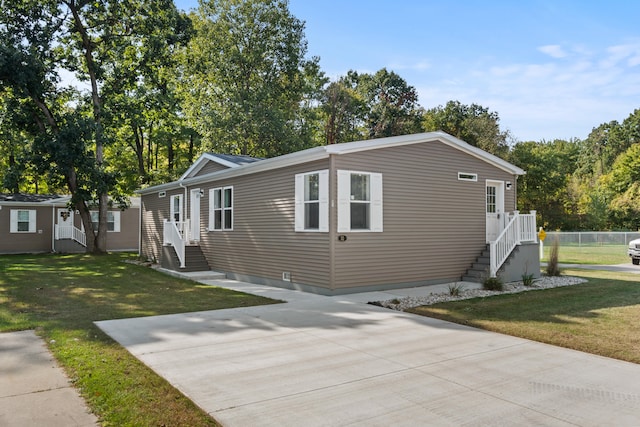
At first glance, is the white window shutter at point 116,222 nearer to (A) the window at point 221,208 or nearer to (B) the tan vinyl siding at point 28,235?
(B) the tan vinyl siding at point 28,235

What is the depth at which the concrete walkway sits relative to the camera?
358 centimetres

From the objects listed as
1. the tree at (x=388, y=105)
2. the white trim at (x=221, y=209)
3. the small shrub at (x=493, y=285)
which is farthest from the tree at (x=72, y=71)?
the tree at (x=388, y=105)

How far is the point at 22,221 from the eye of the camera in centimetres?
2397

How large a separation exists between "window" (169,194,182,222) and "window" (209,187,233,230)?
251 cm

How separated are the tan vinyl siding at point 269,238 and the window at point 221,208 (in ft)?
0.68

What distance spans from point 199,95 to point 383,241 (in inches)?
845

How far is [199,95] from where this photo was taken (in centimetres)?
2859

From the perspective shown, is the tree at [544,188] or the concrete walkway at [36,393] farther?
the tree at [544,188]

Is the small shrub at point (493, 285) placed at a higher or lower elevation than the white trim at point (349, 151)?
lower

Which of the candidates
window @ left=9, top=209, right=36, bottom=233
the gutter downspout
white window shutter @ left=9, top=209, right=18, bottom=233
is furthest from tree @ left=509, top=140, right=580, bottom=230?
white window shutter @ left=9, top=209, right=18, bottom=233

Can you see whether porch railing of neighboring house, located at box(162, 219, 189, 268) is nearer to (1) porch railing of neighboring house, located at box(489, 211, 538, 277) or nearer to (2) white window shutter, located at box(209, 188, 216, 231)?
(2) white window shutter, located at box(209, 188, 216, 231)

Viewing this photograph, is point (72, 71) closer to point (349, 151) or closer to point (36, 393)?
point (349, 151)

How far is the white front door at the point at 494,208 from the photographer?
13.2 meters

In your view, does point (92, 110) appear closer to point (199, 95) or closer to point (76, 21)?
point (76, 21)
